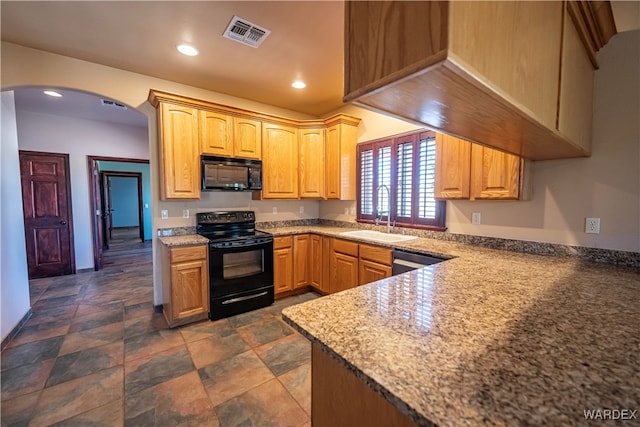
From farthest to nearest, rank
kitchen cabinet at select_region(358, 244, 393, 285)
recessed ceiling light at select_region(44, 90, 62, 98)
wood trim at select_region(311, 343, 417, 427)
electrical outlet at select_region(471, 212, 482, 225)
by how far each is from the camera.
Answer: recessed ceiling light at select_region(44, 90, 62, 98)
kitchen cabinet at select_region(358, 244, 393, 285)
electrical outlet at select_region(471, 212, 482, 225)
wood trim at select_region(311, 343, 417, 427)

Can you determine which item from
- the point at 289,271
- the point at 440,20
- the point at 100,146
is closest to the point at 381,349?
the point at 440,20

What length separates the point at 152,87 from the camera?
2.95 meters

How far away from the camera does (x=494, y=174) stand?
2061 millimetres

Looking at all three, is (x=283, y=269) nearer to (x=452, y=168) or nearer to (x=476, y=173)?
(x=452, y=168)

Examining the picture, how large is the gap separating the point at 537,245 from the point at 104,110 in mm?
5954

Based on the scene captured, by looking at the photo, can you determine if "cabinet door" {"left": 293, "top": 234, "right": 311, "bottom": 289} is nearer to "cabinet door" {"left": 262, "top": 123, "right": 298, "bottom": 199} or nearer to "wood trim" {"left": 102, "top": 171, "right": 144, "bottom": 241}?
"cabinet door" {"left": 262, "top": 123, "right": 298, "bottom": 199}

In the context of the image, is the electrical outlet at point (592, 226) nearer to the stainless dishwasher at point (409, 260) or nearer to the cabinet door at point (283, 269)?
the stainless dishwasher at point (409, 260)

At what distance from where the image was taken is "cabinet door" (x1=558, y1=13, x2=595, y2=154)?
1197 millimetres

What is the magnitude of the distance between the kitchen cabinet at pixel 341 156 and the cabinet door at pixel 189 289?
1.97m

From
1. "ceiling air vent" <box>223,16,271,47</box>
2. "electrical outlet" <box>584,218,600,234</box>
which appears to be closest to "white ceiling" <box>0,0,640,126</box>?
"ceiling air vent" <box>223,16,271,47</box>

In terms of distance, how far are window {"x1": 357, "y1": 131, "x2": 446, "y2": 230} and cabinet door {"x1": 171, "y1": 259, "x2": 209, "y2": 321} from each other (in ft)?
7.05

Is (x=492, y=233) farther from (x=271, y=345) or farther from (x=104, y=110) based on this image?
(x=104, y=110)

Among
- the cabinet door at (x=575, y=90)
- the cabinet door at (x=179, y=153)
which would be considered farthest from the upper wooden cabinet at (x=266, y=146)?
the cabinet door at (x=575, y=90)

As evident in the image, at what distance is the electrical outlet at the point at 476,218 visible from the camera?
2.45 m
